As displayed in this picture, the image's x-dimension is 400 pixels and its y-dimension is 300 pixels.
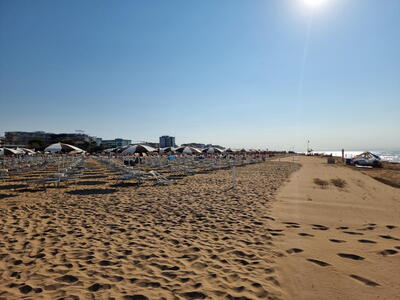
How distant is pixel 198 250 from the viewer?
3.56 m

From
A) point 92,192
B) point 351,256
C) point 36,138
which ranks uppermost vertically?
point 36,138

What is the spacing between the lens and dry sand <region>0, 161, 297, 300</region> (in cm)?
257

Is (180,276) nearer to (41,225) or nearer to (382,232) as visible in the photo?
(41,225)

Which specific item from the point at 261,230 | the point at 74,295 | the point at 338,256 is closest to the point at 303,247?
the point at 338,256

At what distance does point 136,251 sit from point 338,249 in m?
3.19

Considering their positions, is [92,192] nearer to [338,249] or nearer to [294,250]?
[294,250]

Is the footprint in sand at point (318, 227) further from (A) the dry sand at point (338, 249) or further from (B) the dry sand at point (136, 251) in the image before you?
(B) the dry sand at point (136, 251)

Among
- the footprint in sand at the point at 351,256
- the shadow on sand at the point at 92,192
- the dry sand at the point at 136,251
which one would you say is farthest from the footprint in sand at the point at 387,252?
the shadow on sand at the point at 92,192

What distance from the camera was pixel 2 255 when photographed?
334cm

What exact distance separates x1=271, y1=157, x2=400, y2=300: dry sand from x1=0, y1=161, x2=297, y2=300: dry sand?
31 centimetres

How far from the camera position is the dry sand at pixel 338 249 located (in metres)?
2.60

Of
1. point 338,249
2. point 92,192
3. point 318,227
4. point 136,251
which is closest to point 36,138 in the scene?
point 92,192

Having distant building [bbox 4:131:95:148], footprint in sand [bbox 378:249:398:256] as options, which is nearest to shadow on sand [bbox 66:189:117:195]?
footprint in sand [bbox 378:249:398:256]

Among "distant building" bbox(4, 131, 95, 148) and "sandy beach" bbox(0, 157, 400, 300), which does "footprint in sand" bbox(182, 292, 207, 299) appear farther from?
"distant building" bbox(4, 131, 95, 148)
